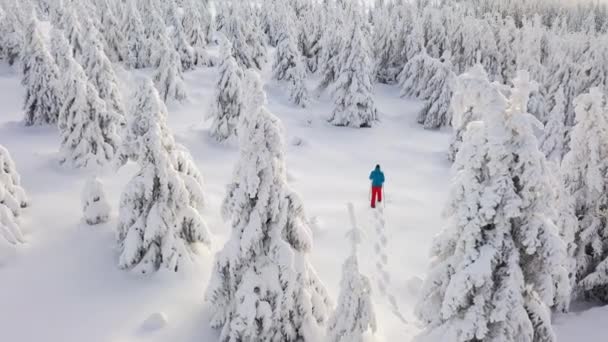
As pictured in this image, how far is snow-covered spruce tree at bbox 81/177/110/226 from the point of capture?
1564 centimetres

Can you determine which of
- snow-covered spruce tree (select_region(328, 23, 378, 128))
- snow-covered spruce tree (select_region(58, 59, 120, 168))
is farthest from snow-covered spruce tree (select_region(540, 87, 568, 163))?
snow-covered spruce tree (select_region(58, 59, 120, 168))

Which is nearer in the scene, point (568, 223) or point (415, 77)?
point (568, 223)

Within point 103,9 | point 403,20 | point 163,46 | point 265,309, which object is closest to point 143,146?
point 265,309

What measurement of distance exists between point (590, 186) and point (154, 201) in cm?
1216

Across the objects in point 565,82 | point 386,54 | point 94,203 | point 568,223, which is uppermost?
point 386,54

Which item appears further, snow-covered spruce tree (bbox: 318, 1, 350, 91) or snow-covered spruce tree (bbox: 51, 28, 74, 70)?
snow-covered spruce tree (bbox: 318, 1, 350, 91)

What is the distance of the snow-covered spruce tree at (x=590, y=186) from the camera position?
13.0 metres

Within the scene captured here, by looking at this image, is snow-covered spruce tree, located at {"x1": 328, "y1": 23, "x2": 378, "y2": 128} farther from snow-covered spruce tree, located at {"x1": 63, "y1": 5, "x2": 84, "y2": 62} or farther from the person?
snow-covered spruce tree, located at {"x1": 63, "y1": 5, "x2": 84, "y2": 62}

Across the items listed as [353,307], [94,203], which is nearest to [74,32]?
[94,203]

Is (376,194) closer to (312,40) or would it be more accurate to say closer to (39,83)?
(39,83)

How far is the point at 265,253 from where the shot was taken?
1072 cm

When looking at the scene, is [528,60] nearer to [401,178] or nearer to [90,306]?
[401,178]

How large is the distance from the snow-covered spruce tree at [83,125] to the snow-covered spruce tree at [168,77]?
12.0m

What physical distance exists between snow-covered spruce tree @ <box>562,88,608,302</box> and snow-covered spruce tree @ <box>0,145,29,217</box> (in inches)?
687
